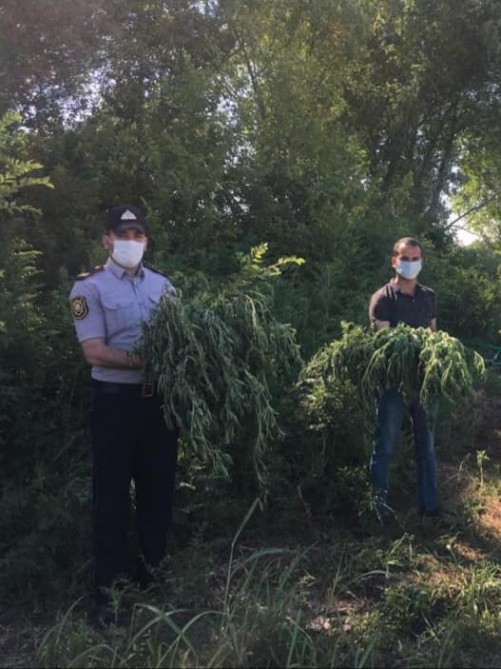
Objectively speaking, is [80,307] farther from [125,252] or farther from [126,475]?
[126,475]

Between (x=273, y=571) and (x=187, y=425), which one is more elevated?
(x=187, y=425)

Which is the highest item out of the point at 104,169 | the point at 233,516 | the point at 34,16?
the point at 34,16

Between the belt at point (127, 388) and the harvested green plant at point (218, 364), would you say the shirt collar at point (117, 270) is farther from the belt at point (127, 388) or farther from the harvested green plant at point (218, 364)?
the belt at point (127, 388)

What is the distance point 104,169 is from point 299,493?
453 cm

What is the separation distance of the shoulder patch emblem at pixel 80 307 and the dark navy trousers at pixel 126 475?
0.37 metres

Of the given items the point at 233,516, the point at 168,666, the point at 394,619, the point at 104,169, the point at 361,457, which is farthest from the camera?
the point at 104,169

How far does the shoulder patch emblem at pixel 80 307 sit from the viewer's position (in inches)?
146

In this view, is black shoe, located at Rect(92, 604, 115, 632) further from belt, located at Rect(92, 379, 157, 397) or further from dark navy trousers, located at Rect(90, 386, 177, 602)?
belt, located at Rect(92, 379, 157, 397)

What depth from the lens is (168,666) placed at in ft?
9.31

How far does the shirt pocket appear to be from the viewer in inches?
148

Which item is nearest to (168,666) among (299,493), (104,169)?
(299,493)

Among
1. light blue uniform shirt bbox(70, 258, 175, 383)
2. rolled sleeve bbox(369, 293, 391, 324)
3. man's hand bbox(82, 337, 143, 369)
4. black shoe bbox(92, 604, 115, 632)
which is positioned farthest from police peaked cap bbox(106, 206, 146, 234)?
black shoe bbox(92, 604, 115, 632)

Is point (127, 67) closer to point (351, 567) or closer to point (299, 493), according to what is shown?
point (299, 493)

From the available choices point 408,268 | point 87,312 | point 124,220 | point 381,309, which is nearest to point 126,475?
point 87,312
